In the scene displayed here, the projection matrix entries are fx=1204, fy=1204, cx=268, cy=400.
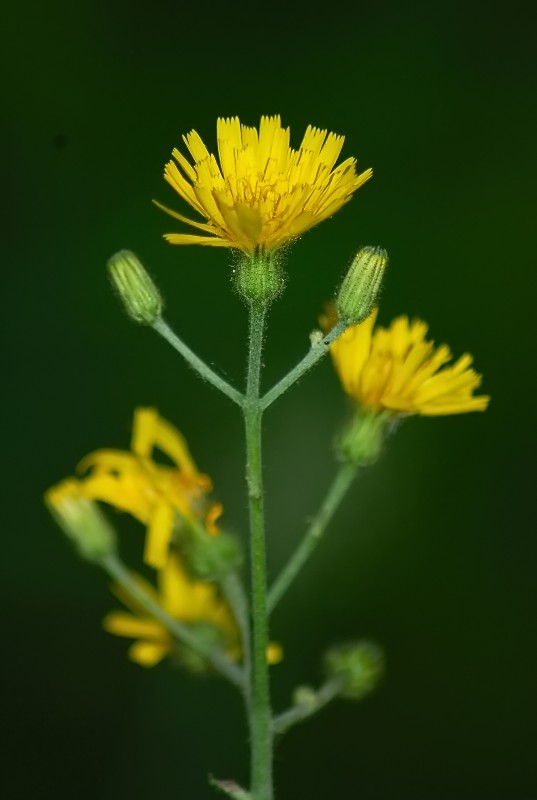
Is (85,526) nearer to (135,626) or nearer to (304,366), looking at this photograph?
(135,626)

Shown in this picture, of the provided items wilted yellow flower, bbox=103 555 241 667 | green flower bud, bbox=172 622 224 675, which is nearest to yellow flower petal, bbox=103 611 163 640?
wilted yellow flower, bbox=103 555 241 667

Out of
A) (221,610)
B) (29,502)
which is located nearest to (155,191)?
(29,502)

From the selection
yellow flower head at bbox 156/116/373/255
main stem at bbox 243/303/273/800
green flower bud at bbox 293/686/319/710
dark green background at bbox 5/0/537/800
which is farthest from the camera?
dark green background at bbox 5/0/537/800

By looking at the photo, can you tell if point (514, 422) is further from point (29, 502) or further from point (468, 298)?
point (29, 502)

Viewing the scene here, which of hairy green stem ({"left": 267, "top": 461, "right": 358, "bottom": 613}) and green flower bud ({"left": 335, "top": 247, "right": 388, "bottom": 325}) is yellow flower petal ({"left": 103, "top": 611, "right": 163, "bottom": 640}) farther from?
green flower bud ({"left": 335, "top": 247, "right": 388, "bottom": 325})

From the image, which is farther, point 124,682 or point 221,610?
point 124,682

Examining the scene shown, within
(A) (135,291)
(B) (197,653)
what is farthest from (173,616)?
(A) (135,291)
